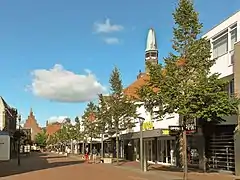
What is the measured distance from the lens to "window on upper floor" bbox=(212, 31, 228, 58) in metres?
31.9

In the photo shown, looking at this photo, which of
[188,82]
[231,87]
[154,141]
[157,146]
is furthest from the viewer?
[154,141]

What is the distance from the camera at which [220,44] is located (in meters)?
32.8

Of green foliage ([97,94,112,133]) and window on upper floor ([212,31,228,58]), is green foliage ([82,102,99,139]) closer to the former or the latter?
green foliage ([97,94,112,133])

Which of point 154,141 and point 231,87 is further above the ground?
point 231,87

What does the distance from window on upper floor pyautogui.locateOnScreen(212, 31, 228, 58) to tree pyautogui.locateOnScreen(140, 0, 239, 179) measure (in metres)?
7.19

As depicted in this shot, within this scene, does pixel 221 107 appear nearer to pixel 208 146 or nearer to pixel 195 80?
pixel 195 80

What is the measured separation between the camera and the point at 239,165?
1106 inches

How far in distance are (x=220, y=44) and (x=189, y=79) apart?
959cm

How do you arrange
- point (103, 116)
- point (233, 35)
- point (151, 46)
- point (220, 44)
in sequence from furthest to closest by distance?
point (151, 46), point (103, 116), point (220, 44), point (233, 35)

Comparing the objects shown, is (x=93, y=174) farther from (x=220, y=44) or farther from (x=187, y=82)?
(x=220, y=44)

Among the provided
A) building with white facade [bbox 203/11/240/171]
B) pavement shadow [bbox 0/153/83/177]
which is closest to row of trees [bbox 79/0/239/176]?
building with white facade [bbox 203/11/240/171]

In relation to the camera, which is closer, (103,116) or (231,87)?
(231,87)

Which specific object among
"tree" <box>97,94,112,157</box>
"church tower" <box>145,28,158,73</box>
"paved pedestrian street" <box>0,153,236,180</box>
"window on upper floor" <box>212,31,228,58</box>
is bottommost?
"paved pedestrian street" <box>0,153,236,180</box>

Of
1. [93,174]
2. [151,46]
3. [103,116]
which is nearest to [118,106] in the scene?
[103,116]
